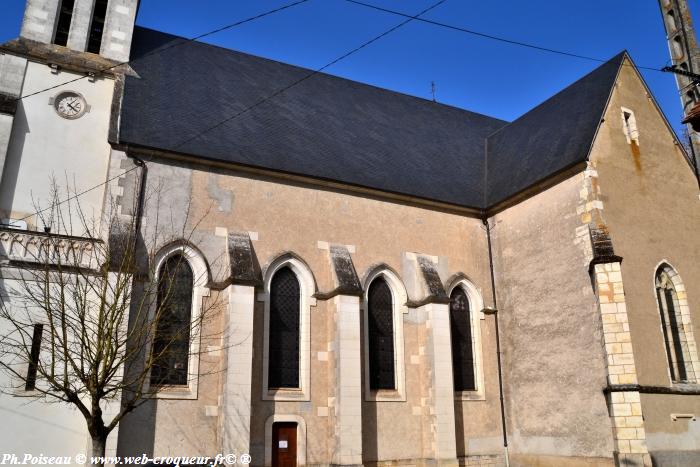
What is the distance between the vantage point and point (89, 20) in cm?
1620

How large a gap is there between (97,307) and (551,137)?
1251 cm

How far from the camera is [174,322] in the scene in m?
13.1

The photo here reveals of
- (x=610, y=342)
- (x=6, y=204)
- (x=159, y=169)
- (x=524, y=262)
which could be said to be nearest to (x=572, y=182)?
(x=524, y=262)

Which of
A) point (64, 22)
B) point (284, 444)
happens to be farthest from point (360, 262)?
point (64, 22)

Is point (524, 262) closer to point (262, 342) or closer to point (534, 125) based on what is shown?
point (534, 125)

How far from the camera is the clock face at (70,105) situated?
14352mm

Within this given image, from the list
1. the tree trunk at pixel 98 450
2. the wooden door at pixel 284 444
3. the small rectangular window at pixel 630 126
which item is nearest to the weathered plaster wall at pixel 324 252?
the wooden door at pixel 284 444

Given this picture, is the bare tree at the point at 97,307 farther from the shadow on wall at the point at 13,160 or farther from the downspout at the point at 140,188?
the shadow on wall at the point at 13,160

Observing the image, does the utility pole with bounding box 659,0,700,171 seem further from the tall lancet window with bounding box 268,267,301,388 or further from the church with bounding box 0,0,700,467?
the tall lancet window with bounding box 268,267,301,388

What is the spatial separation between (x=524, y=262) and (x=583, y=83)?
20.4 ft

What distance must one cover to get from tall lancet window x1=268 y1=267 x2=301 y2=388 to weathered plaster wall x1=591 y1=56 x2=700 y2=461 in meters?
7.35

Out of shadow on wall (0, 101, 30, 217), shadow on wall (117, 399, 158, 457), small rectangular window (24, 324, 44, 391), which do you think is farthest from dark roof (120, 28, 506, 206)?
shadow on wall (117, 399, 158, 457)

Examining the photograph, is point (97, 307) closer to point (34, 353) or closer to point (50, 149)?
point (34, 353)

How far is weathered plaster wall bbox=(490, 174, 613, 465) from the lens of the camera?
13641 mm
